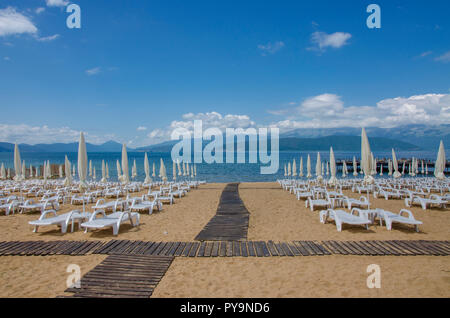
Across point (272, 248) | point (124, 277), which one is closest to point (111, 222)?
point (124, 277)

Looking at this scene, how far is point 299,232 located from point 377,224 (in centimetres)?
264

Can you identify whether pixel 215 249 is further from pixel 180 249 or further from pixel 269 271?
pixel 269 271

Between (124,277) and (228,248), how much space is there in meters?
2.08

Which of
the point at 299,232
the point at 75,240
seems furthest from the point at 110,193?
the point at 299,232

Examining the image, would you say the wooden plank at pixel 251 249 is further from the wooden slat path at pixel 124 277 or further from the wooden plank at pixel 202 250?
the wooden slat path at pixel 124 277

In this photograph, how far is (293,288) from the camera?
337 centimetres

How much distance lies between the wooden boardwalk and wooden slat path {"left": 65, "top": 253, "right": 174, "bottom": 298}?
0.30 m

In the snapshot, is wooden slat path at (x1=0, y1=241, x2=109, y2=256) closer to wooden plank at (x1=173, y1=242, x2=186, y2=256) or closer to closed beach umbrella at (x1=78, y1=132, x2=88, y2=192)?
wooden plank at (x1=173, y1=242, x2=186, y2=256)

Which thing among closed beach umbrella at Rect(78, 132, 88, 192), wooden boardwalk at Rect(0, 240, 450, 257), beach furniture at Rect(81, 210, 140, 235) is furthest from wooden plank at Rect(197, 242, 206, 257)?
closed beach umbrella at Rect(78, 132, 88, 192)

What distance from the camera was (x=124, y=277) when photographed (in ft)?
12.1

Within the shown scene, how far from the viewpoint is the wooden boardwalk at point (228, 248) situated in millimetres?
4566

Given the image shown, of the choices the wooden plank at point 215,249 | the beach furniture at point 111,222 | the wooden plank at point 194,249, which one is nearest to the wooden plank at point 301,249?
the wooden plank at point 215,249

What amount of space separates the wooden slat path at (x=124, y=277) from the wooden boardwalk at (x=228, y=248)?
0.30m
